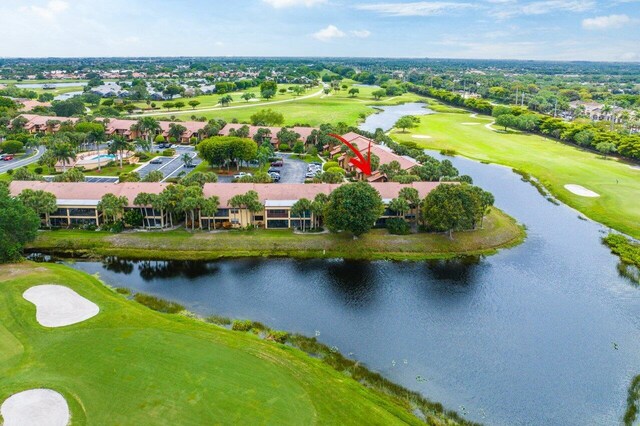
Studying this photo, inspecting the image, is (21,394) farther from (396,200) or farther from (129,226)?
(396,200)

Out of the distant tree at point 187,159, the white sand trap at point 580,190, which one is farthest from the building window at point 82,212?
the white sand trap at point 580,190

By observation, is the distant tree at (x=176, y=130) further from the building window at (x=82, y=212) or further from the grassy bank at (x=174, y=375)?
the grassy bank at (x=174, y=375)

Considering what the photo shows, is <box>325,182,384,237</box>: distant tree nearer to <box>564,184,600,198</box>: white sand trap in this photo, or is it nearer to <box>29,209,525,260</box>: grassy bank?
<box>29,209,525,260</box>: grassy bank

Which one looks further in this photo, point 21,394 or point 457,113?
point 457,113

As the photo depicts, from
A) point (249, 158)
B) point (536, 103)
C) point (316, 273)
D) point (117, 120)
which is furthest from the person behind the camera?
point (536, 103)

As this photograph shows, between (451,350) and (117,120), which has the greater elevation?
(117,120)

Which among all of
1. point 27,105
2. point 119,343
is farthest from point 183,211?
point 27,105
